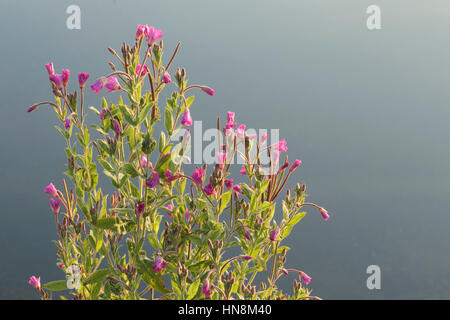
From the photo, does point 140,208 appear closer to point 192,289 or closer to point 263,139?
point 192,289

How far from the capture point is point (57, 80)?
0.98 m

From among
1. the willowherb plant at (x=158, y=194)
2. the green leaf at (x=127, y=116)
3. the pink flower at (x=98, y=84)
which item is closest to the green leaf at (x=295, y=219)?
the willowherb plant at (x=158, y=194)

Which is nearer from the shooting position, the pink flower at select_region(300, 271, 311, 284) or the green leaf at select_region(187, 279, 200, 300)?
the green leaf at select_region(187, 279, 200, 300)

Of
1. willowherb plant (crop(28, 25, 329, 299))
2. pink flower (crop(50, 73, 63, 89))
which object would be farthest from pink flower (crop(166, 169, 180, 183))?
pink flower (crop(50, 73, 63, 89))

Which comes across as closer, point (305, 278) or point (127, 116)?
point (127, 116)

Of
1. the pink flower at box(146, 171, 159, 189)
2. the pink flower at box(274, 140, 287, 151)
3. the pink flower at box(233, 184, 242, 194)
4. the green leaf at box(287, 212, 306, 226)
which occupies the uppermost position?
the pink flower at box(274, 140, 287, 151)

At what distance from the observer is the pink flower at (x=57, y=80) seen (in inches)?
38.5

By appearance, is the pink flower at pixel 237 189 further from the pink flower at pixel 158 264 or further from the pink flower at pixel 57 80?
the pink flower at pixel 57 80

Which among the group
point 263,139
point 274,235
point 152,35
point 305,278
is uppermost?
point 152,35

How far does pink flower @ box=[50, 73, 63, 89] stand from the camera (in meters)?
0.98

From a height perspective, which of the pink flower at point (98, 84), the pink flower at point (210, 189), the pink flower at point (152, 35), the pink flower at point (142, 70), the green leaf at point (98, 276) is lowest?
the green leaf at point (98, 276)

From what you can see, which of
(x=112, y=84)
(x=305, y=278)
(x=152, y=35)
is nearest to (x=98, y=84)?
(x=112, y=84)

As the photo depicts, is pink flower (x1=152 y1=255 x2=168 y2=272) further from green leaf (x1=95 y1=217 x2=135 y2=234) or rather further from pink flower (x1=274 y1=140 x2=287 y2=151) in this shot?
pink flower (x1=274 y1=140 x2=287 y2=151)

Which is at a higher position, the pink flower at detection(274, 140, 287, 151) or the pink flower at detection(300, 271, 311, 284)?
the pink flower at detection(274, 140, 287, 151)
